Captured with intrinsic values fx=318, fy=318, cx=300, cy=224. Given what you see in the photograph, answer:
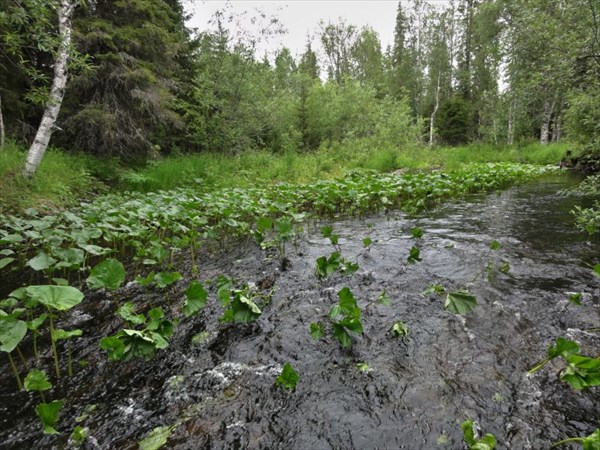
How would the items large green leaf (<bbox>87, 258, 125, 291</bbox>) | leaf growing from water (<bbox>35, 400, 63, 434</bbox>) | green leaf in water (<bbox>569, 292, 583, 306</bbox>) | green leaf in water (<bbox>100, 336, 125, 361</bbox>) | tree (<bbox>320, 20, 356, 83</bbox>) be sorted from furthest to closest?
tree (<bbox>320, 20, 356, 83</bbox>) → green leaf in water (<bbox>569, 292, 583, 306</bbox>) → large green leaf (<bbox>87, 258, 125, 291</bbox>) → green leaf in water (<bbox>100, 336, 125, 361</bbox>) → leaf growing from water (<bbox>35, 400, 63, 434</bbox>)

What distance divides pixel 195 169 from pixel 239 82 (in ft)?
18.4

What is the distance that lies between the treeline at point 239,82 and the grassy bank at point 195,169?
1.04 m

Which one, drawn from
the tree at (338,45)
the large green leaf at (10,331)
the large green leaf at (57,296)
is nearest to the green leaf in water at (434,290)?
the large green leaf at (57,296)

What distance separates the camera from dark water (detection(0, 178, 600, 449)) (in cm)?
177

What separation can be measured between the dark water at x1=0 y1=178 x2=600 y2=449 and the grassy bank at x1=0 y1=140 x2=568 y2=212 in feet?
17.9

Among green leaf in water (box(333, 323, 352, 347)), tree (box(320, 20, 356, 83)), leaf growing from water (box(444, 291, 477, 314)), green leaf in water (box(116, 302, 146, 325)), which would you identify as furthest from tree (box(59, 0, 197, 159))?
tree (box(320, 20, 356, 83))

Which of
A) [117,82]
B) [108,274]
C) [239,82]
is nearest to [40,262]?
[108,274]

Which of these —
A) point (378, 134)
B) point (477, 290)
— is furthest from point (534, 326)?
point (378, 134)

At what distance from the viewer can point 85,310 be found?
126 inches

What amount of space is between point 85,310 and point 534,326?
4137 millimetres

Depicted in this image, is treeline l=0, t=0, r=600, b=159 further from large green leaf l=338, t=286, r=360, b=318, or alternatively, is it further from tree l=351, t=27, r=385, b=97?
→ tree l=351, t=27, r=385, b=97

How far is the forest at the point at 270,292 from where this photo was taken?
1839 millimetres

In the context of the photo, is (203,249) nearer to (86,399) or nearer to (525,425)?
(86,399)

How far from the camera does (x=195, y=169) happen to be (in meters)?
11.4
